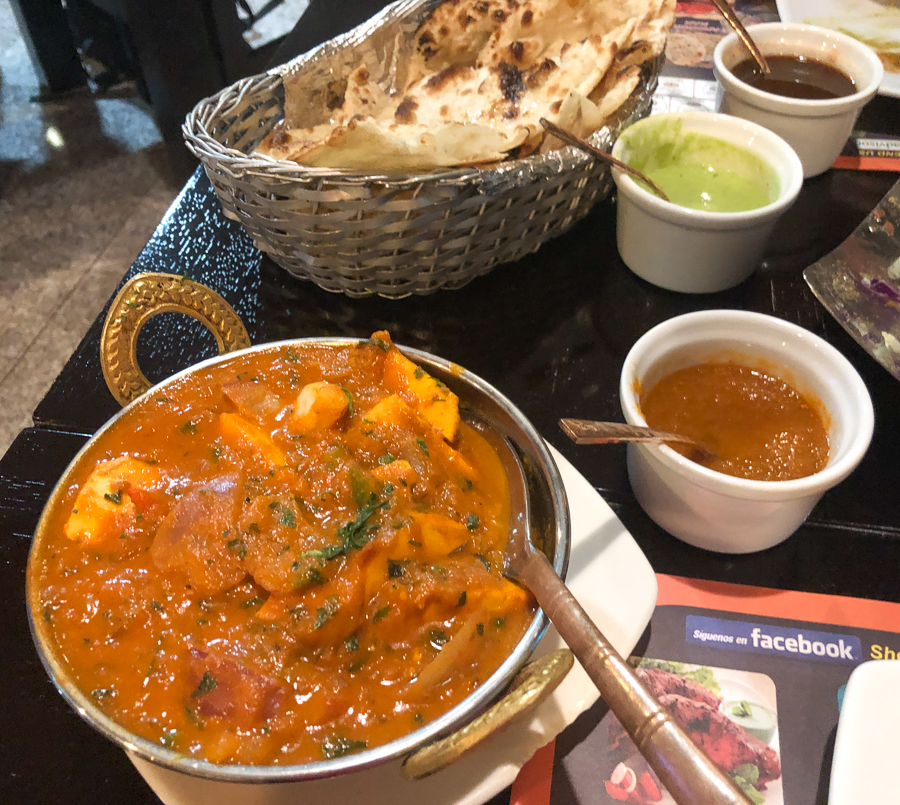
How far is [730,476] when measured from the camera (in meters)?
0.95

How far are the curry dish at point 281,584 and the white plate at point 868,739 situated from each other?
1.28 ft

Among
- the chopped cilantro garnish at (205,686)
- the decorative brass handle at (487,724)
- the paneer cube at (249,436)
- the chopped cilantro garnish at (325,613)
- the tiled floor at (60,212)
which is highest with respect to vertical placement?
the paneer cube at (249,436)

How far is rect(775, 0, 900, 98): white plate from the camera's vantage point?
82.9 inches

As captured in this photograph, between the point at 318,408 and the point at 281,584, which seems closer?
the point at 281,584

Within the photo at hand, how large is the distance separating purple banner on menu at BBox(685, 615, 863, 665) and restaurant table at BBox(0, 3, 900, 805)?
80 millimetres

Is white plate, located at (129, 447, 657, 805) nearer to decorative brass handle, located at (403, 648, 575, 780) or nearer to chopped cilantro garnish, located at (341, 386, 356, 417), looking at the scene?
decorative brass handle, located at (403, 648, 575, 780)

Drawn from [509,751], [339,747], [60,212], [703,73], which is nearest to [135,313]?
[339,747]

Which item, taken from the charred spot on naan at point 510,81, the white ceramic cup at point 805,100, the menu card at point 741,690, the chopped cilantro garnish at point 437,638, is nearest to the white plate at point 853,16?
the white ceramic cup at point 805,100

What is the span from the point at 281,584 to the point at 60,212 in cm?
330

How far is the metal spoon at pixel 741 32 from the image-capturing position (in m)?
1.71

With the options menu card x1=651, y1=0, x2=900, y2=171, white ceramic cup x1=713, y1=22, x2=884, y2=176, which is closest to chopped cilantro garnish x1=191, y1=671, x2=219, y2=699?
white ceramic cup x1=713, y1=22, x2=884, y2=176

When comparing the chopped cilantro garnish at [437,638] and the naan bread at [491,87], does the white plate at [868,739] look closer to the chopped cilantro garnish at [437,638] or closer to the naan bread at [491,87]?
the chopped cilantro garnish at [437,638]

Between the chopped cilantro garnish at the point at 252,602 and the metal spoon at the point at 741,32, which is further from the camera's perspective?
the metal spoon at the point at 741,32

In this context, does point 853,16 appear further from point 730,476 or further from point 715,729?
point 715,729
